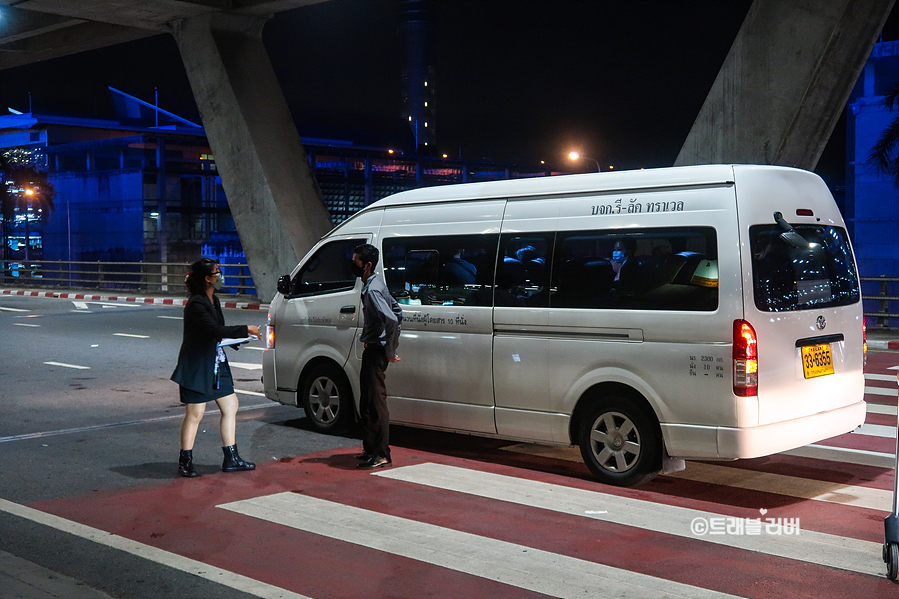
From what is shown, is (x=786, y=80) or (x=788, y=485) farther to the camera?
(x=786, y=80)

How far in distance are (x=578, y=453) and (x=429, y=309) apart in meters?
1.90

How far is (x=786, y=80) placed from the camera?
17141 millimetres

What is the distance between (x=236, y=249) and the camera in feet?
211

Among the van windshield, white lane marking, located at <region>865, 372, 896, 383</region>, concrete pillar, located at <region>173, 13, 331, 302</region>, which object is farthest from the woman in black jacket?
concrete pillar, located at <region>173, 13, 331, 302</region>

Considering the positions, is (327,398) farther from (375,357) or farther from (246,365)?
(246,365)

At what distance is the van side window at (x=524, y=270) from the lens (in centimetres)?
796

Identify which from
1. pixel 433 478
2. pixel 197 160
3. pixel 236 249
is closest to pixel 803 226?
pixel 433 478

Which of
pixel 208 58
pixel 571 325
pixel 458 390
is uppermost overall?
pixel 208 58

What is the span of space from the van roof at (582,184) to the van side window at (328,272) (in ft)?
1.84

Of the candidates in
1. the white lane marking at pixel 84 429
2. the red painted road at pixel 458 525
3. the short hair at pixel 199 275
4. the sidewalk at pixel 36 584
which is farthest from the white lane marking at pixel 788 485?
the white lane marking at pixel 84 429

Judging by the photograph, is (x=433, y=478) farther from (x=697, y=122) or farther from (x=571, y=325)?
(x=697, y=122)

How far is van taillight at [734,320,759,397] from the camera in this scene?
670 centimetres

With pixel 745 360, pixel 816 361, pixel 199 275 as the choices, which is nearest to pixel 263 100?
pixel 199 275

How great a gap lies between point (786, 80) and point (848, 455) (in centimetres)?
1044
